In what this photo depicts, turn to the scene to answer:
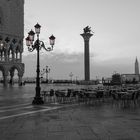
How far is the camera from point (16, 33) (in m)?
84.4

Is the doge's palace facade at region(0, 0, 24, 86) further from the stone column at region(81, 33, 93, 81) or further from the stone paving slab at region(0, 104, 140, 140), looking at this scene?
the stone paving slab at region(0, 104, 140, 140)

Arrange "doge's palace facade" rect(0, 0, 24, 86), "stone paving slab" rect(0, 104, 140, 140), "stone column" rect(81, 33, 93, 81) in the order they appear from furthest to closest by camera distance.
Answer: "doge's palace facade" rect(0, 0, 24, 86) < "stone column" rect(81, 33, 93, 81) < "stone paving slab" rect(0, 104, 140, 140)

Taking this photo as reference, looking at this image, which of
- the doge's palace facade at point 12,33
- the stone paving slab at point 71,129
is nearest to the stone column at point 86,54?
the doge's palace facade at point 12,33

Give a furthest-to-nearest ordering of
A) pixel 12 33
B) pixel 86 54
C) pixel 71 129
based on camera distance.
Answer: pixel 12 33 < pixel 86 54 < pixel 71 129

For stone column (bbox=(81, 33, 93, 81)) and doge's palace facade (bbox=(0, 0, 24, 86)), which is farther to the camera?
doge's palace facade (bbox=(0, 0, 24, 86))

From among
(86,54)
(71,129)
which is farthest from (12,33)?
(71,129)

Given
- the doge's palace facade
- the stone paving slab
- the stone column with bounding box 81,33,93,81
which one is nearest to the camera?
the stone paving slab

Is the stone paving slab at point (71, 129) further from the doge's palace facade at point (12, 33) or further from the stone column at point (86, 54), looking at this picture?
the doge's palace facade at point (12, 33)

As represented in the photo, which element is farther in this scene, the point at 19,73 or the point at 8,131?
the point at 19,73

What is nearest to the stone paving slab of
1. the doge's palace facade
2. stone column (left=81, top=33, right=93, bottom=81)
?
stone column (left=81, top=33, right=93, bottom=81)

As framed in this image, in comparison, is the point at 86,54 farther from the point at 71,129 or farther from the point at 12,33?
the point at 71,129

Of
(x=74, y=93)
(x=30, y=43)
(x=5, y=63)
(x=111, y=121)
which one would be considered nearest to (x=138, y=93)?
(x=74, y=93)

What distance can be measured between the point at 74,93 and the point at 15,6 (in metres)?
67.5

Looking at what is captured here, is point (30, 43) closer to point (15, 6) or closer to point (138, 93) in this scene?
point (138, 93)
